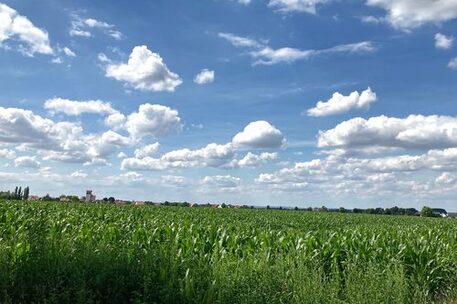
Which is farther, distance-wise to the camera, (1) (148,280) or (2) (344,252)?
(2) (344,252)

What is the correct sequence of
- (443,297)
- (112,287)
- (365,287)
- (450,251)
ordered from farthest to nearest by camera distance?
(450,251) → (443,297) → (365,287) → (112,287)

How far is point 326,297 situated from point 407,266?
16.4 feet

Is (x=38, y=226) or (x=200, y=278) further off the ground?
(x=38, y=226)

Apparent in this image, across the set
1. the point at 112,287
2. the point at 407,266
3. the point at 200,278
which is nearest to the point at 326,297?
the point at 200,278

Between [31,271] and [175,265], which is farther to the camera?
[175,265]

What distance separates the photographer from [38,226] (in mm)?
9336

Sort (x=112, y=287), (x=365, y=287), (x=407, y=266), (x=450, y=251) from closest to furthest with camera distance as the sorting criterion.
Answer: (x=112, y=287) → (x=365, y=287) → (x=407, y=266) → (x=450, y=251)

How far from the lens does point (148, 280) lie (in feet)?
27.5

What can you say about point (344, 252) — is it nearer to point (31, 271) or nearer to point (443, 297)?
point (443, 297)

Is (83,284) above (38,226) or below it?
below

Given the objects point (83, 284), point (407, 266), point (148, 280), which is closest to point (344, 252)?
point (407, 266)

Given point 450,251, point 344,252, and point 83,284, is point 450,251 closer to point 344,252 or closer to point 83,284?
point 344,252

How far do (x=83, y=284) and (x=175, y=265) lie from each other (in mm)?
1723

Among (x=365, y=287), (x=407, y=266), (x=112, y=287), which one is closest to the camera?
(x=112, y=287)
